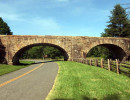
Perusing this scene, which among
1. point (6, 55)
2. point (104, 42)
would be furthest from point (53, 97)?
point (104, 42)

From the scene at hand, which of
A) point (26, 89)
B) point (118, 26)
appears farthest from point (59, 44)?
point (118, 26)

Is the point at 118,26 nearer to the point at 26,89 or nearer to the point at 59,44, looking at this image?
the point at 59,44

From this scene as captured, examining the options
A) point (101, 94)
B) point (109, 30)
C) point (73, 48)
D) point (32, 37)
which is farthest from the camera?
point (109, 30)

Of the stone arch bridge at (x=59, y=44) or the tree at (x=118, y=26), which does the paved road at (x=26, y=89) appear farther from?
the tree at (x=118, y=26)

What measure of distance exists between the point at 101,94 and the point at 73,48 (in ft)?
70.7

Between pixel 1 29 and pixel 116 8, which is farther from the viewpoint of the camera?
pixel 1 29

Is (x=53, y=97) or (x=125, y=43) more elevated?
(x=125, y=43)

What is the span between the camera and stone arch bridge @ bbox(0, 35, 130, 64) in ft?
73.9

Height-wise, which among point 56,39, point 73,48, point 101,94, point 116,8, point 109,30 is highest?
point 116,8

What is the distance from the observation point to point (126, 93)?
16.4 feet

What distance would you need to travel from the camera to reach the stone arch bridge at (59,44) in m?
22.5

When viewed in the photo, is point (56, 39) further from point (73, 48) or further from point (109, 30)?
point (109, 30)

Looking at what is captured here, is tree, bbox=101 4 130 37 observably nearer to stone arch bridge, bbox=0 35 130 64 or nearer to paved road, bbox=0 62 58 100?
stone arch bridge, bbox=0 35 130 64

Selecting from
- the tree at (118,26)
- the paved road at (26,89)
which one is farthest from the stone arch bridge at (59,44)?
the paved road at (26,89)
